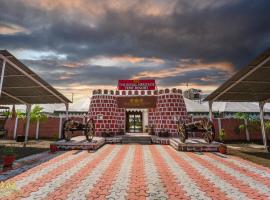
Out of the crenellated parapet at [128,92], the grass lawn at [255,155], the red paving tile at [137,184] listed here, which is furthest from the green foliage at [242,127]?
the red paving tile at [137,184]

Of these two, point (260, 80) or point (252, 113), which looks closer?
point (260, 80)

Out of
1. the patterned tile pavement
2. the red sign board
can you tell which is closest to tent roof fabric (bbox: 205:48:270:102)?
the patterned tile pavement

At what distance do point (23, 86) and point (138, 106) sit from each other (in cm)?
855

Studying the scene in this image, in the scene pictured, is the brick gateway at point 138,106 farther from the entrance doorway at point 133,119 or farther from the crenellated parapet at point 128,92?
the entrance doorway at point 133,119

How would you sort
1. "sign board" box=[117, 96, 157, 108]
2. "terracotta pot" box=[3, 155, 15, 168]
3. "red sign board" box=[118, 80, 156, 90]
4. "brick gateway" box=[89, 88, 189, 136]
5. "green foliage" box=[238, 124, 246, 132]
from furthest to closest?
1. "red sign board" box=[118, 80, 156, 90]
2. "green foliage" box=[238, 124, 246, 132]
3. "sign board" box=[117, 96, 157, 108]
4. "brick gateway" box=[89, 88, 189, 136]
5. "terracotta pot" box=[3, 155, 15, 168]

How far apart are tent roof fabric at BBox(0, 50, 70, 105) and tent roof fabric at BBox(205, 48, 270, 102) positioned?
948cm

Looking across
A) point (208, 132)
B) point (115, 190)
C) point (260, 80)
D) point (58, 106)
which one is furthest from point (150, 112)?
point (58, 106)

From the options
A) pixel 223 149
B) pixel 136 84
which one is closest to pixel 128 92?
pixel 136 84

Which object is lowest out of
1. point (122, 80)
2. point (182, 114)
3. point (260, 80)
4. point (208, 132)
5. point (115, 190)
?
point (115, 190)

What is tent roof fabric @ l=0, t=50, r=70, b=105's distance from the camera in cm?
752

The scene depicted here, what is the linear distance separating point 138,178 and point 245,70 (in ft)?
21.2

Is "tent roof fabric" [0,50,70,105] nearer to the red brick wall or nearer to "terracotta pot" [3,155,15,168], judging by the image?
the red brick wall

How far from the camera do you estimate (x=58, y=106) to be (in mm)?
24422

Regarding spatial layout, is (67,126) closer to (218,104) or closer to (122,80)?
(122,80)
